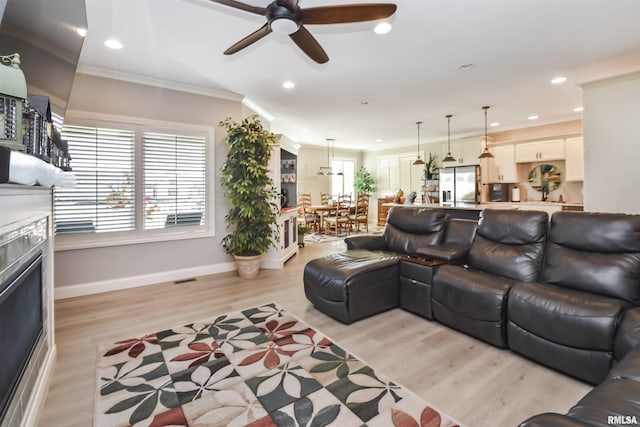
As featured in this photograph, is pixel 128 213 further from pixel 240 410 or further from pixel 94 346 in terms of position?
pixel 240 410

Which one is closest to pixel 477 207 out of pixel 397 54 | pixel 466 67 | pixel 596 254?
pixel 466 67

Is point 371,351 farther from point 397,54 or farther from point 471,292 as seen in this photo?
point 397,54

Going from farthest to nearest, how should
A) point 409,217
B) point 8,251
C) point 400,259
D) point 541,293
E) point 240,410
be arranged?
point 409,217, point 400,259, point 541,293, point 240,410, point 8,251

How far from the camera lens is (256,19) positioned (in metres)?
2.53

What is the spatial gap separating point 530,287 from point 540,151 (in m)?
5.67

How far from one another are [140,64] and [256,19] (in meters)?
1.76

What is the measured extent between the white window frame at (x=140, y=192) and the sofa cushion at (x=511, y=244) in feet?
11.4

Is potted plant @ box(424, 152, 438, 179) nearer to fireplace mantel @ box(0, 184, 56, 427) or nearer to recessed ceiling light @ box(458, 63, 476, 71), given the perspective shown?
recessed ceiling light @ box(458, 63, 476, 71)

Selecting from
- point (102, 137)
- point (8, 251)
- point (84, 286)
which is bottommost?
point (84, 286)

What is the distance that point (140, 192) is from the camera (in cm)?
383

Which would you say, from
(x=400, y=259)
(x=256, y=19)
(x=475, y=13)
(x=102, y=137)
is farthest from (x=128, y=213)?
(x=475, y=13)

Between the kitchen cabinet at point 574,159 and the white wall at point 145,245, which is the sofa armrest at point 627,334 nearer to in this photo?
the white wall at point 145,245

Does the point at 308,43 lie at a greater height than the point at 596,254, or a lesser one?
greater

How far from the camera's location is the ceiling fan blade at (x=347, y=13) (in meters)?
1.83
